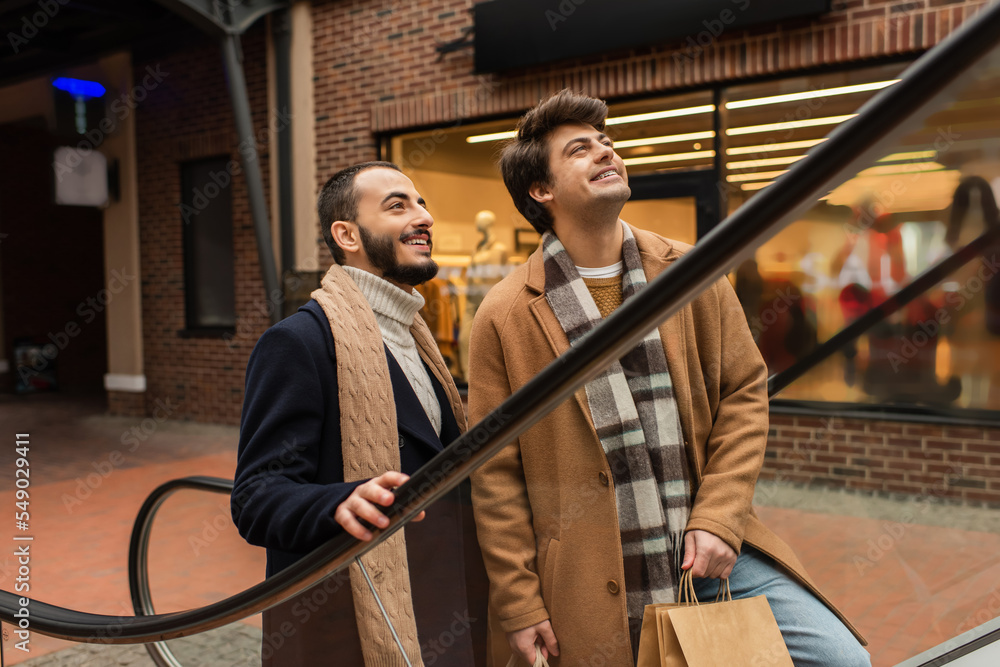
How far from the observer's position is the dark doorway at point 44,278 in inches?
545

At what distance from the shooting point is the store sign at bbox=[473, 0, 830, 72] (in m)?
5.56

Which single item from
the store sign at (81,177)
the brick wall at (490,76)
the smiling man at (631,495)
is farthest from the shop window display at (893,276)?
the store sign at (81,177)

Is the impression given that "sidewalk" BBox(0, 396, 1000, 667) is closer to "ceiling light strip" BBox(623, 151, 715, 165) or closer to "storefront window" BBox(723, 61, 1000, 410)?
"storefront window" BBox(723, 61, 1000, 410)

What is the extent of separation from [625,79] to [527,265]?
4.95 metres

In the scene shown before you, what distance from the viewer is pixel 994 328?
115 centimetres

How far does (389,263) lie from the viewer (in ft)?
6.67

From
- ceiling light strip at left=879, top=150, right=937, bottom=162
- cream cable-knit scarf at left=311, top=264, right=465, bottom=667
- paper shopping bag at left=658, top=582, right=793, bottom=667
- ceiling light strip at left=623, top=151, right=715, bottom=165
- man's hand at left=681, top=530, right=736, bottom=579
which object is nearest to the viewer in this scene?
ceiling light strip at left=879, top=150, right=937, bottom=162

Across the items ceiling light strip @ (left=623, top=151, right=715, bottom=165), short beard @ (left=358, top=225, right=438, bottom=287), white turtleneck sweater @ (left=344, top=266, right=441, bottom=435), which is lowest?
white turtleneck sweater @ (left=344, top=266, right=441, bottom=435)

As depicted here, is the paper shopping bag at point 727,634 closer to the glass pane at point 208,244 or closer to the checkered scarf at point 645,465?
the checkered scarf at point 645,465

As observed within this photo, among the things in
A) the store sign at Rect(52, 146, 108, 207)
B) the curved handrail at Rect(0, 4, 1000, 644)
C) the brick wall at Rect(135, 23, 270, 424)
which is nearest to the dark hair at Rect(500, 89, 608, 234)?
the curved handrail at Rect(0, 4, 1000, 644)

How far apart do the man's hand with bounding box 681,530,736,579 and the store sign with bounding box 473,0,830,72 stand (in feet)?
16.0

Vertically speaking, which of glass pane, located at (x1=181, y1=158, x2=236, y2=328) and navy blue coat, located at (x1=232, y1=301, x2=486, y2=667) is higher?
glass pane, located at (x1=181, y1=158, x2=236, y2=328)

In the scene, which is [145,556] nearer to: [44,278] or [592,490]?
[592,490]

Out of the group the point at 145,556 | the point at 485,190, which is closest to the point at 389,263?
the point at 145,556
